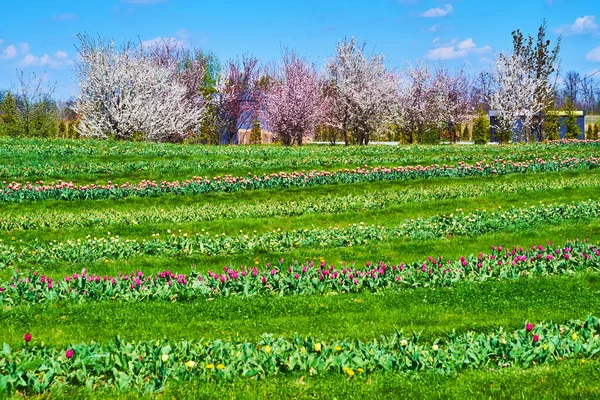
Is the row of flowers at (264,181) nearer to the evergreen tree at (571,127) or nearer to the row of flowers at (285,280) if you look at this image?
the row of flowers at (285,280)

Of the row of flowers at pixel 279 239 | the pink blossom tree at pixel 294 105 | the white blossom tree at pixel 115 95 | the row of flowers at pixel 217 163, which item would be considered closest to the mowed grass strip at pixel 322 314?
the row of flowers at pixel 279 239

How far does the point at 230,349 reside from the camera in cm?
598

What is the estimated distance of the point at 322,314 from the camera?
7.71 m

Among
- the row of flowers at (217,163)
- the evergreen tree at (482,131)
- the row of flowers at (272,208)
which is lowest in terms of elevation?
the row of flowers at (272,208)

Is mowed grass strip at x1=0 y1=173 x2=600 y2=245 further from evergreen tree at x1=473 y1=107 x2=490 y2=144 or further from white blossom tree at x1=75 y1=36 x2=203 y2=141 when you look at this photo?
evergreen tree at x1=473 y1=107 x2=490 y2=144

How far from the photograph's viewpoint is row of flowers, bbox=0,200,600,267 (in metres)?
11.1

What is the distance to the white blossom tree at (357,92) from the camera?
141 feet

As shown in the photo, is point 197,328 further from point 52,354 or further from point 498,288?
point 498,288

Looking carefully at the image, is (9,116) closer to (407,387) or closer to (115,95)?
(115,95)

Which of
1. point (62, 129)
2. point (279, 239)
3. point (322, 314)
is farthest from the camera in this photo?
point (62, 129)

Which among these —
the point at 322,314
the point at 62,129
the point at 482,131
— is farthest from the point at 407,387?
the point at 62,129

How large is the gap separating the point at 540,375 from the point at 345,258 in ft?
18.9

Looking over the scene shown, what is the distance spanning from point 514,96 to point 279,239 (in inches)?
1486

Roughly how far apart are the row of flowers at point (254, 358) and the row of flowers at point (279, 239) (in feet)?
16.0
